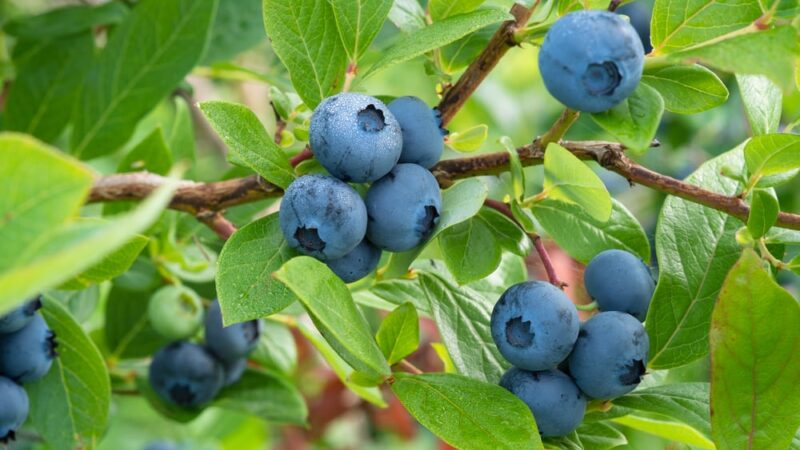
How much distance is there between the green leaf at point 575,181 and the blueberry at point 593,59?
0.22ft

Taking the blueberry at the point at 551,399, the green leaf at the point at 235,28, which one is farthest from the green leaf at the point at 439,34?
the green leaf at the point at 235,28

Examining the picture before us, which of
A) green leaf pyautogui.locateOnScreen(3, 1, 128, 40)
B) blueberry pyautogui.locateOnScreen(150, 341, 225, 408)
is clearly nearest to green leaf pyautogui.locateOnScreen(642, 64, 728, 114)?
blueberry pyautogui.locateOnScreen(150, 341, 225, 408)

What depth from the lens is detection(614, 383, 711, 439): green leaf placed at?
38.7 inches

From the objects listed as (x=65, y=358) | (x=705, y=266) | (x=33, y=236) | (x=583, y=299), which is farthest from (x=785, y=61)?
(x=583, y=299)

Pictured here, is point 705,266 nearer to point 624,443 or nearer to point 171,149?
point 624,443

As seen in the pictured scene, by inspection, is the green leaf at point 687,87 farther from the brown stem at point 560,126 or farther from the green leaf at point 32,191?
the green leaf at point 32,191

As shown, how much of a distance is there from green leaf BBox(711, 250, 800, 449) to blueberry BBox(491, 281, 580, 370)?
0.14 m

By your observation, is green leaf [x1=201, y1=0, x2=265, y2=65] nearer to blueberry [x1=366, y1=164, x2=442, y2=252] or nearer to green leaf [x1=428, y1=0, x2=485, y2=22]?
green leaf [x1=428, y1=0, x2=485, y2=22]

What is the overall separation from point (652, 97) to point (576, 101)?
82mm

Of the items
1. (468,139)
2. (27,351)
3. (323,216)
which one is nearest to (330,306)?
(323,216)

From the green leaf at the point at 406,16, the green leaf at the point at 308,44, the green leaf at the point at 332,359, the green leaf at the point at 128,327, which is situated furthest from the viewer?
the green leaf at the point at 128,327

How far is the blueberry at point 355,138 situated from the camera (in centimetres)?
84

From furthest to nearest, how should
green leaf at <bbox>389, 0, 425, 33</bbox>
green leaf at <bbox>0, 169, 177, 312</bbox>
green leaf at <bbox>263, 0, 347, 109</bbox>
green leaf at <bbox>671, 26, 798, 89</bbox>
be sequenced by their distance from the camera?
1. green leaf at <bbox>389, 0, 425, 33</bbox>
2. green leaf at <bbox>263, 0, 347, 109</bbox>
3. green leaf at <bbox>671, 26, 798, 89</bbox>
4. green leaf at <bbox>0, 169, 177, 312</bbox>

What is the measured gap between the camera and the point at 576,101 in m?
0.83
